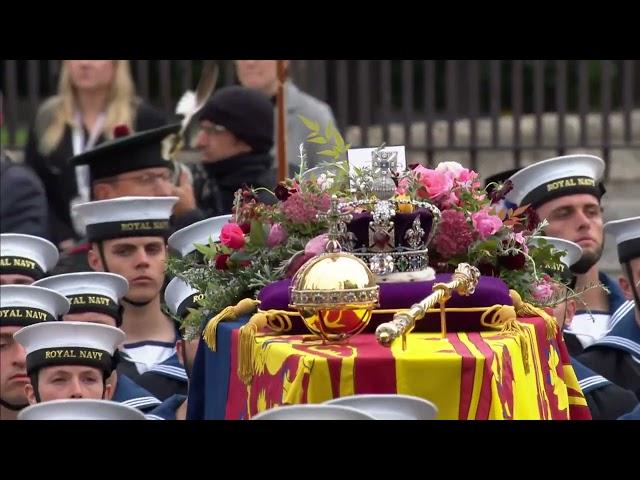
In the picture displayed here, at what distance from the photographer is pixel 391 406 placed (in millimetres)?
4227

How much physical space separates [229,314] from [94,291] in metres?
2.24

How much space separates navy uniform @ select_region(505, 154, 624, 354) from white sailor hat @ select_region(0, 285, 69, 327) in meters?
1.96

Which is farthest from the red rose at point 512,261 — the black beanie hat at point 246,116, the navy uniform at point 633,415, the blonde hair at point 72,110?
the blonde hair at point 72,110

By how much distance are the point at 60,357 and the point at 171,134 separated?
3.02 m

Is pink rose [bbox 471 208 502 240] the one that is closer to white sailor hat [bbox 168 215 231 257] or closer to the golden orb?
the golden orb

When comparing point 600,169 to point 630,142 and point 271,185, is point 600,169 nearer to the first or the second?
point 271,185

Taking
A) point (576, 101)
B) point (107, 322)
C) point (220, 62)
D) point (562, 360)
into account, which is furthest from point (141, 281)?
point (576, 101)

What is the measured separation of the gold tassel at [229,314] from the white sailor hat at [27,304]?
73.4 inches

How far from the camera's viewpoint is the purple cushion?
5.27m

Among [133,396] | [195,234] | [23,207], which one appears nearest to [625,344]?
[195,234]

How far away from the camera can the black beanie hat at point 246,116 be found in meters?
9.79

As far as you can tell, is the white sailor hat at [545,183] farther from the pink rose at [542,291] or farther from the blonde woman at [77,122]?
the blonde woman at [77,122]

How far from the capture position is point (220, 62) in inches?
463

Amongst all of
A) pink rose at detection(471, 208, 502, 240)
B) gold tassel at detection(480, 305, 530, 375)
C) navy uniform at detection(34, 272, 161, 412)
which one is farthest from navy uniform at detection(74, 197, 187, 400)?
gold tassel at detection(480, 305, 530, 375)
